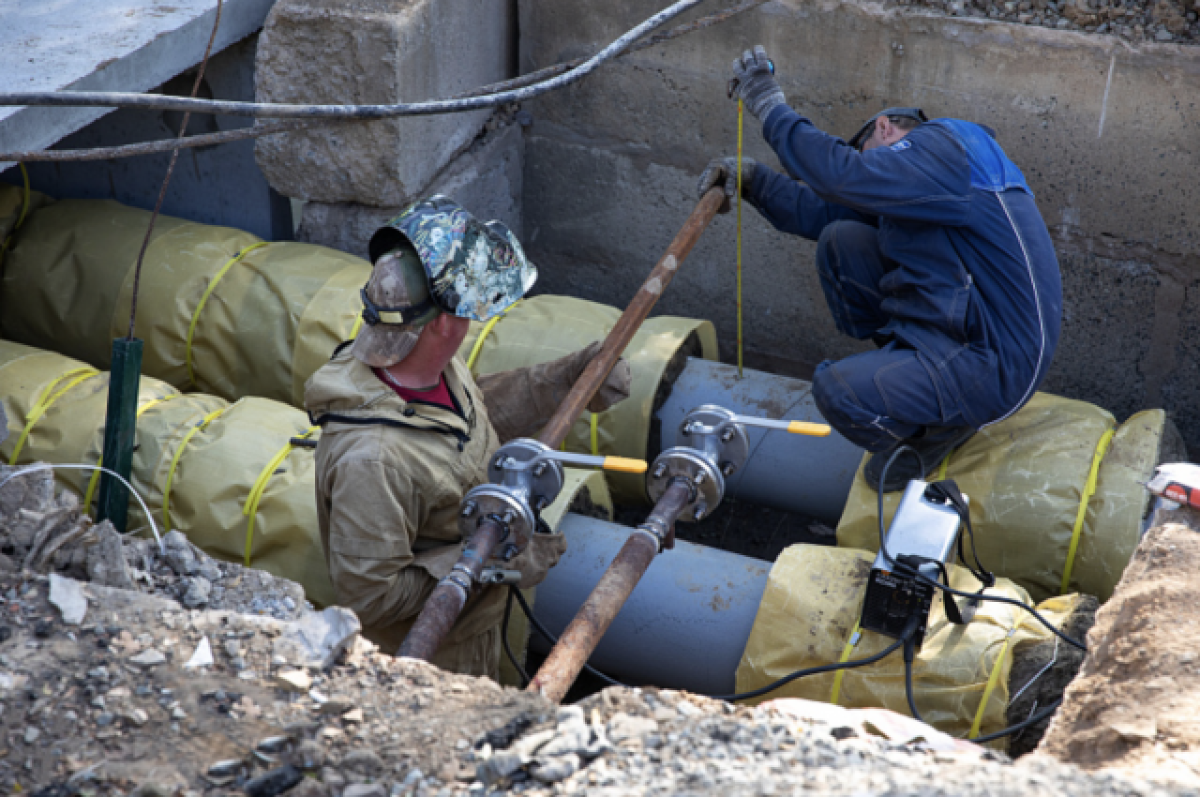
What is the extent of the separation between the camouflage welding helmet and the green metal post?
3.92 ft

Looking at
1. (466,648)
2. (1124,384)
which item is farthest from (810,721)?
(1124,384)

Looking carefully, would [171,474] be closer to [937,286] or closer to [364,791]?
[364,791]

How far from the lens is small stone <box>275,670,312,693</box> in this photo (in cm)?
189

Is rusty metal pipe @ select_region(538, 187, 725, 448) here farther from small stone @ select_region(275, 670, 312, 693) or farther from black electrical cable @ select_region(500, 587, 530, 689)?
small stone @ select_region(275, 670, 312, 693)

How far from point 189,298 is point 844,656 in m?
2.92

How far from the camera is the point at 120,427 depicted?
3564mm

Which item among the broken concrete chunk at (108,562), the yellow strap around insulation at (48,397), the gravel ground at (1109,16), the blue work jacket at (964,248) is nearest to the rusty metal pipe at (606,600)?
the broken concrete chunk at (108,562)

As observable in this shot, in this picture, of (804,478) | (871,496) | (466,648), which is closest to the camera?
(466,648)

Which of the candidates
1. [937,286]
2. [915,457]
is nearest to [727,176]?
[937,286]

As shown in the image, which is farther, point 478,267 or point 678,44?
point 678,44

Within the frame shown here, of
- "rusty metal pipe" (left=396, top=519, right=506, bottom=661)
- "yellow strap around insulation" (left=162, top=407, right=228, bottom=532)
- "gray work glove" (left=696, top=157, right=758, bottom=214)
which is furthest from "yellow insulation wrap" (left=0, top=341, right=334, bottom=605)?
"gray work glove" (left=696, top=157, right=758, bottom=214)

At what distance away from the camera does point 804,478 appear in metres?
3.88

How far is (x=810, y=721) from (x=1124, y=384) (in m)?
3.12

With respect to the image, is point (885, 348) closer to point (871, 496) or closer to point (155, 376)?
point (871, 496)
